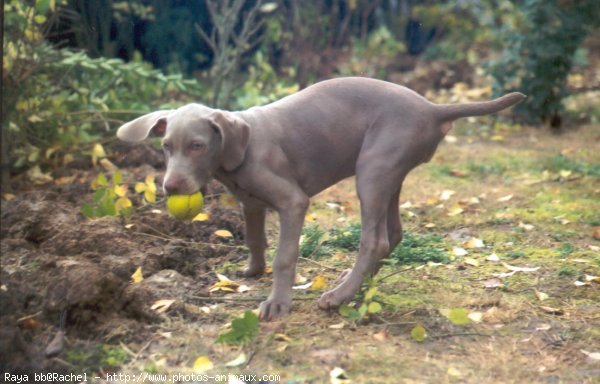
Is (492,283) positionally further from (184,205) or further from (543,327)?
(184,205)

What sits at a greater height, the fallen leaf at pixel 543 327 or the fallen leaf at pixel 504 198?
the fallen leaf at pixel 543 327

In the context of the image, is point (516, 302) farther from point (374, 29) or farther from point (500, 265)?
point (374, 29)

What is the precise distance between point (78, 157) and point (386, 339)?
407 centimetres

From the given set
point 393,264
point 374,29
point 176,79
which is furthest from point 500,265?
point 374,29

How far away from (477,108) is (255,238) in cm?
139

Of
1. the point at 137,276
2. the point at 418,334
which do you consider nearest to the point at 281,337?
the point at 418,334

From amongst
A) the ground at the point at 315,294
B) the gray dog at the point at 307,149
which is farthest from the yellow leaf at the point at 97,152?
the gray dog at the point at 307,149

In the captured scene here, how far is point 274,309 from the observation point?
4023mm

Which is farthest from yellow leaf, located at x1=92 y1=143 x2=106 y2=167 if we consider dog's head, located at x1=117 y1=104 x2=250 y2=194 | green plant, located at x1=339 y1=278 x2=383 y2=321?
green plant, located at x1=339 y1=278 x2=383 y2=321

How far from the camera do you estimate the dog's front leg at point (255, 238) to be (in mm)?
4555

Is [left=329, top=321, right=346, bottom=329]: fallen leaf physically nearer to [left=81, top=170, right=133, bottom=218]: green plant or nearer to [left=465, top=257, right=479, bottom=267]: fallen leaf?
[left=465, top=257, right=479, bottom=267]: fallen leaf

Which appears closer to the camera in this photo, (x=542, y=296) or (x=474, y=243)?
(x=542, y=296)

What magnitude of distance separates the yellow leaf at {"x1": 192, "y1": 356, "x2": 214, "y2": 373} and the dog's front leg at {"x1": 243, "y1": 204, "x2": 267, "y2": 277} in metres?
1.12

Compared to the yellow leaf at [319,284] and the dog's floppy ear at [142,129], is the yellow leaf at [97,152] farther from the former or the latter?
the yellow leaf at [319,284]
